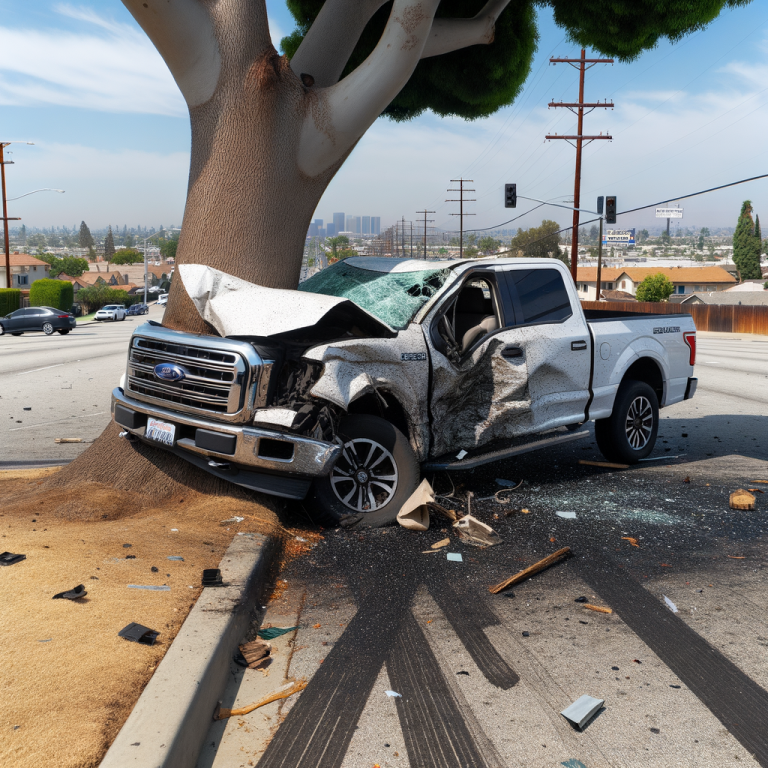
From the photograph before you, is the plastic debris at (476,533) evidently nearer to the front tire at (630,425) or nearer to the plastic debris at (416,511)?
the plastic debris at (416,511)

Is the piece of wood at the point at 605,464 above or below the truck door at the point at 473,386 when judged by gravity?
below

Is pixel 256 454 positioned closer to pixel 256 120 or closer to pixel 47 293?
pixel 256 120

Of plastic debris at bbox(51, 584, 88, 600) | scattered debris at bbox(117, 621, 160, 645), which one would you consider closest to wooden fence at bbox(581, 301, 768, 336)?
plastic debris at bbox(51, 584, 88, 600)

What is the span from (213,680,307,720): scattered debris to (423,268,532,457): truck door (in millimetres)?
2887

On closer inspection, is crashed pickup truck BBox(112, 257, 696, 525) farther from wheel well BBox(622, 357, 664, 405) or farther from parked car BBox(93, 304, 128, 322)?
parked car BBox(93, 304, 128, 322)

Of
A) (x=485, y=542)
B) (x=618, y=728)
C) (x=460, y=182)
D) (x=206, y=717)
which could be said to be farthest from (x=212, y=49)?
(x=460, y=182)

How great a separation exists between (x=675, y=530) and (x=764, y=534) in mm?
666

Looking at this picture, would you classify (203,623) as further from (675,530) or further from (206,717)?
(675,530)

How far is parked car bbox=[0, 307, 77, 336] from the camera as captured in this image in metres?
36.4

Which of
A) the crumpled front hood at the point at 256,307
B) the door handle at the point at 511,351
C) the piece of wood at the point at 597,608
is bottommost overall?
the piece of wood at the point at 597,608

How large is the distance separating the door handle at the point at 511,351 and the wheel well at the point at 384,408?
110 centimetres

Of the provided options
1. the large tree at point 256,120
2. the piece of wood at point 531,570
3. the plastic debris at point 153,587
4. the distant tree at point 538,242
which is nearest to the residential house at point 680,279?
the distant tree at point 538,242

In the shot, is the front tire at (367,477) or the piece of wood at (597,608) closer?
the piece of wood at (597,608)

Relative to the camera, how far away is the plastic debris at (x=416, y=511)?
5.54 m
